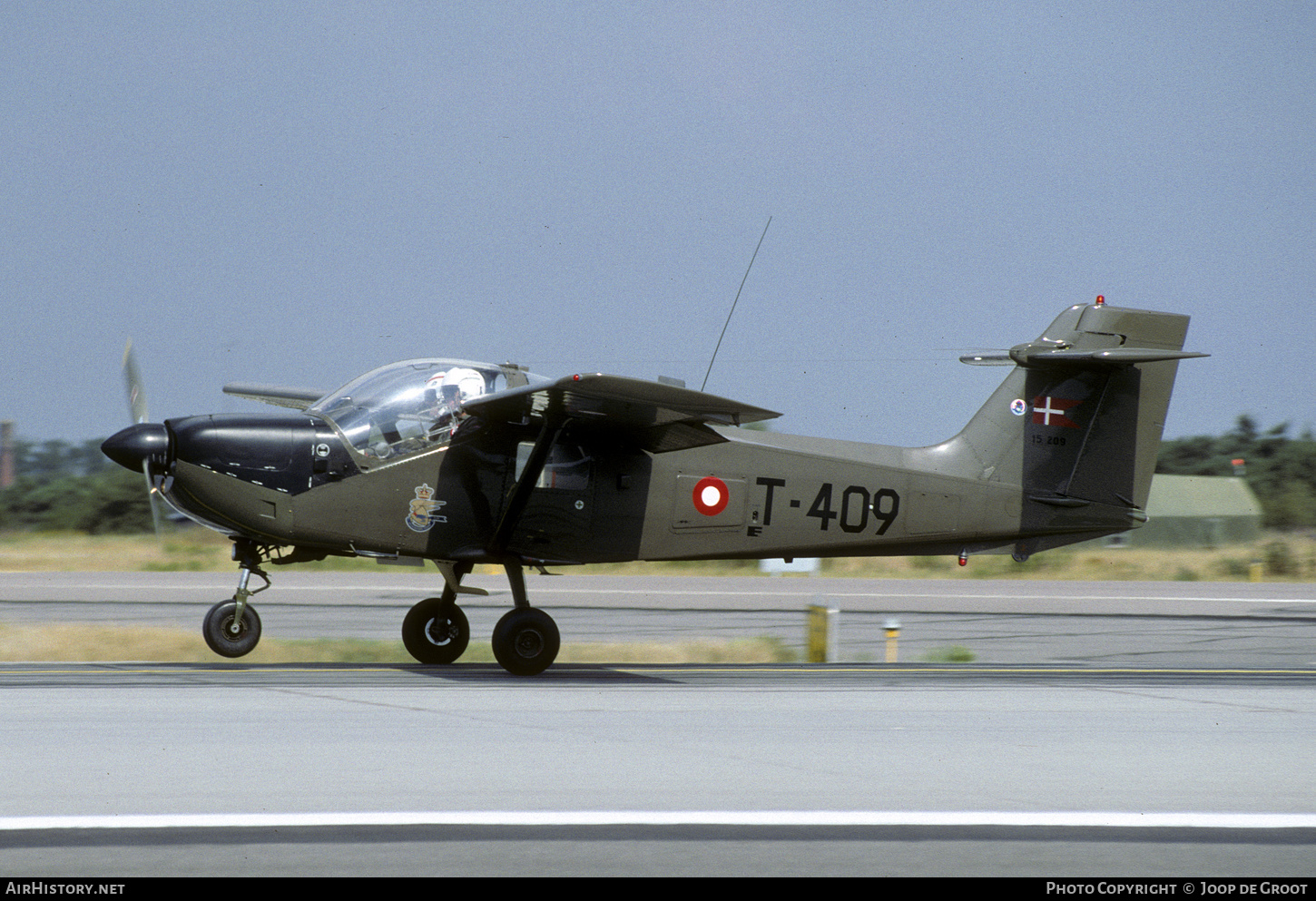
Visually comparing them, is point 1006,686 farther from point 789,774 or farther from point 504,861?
point 504,861

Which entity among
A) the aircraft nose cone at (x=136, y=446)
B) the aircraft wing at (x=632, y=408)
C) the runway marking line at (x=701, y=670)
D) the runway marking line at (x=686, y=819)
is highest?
the aircraft wing at (x=632, y=408)

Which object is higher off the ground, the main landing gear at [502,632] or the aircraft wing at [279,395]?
the aircraft wing at [279,395]

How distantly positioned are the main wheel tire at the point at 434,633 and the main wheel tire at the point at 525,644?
1259 mm

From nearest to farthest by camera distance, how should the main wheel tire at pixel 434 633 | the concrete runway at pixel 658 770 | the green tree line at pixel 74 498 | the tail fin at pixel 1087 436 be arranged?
the concrete runway at pixel 658 770 → the main wheel tire at pixel 434 633 → the tail fin at pixel 1087 436 → the green tree line at pixel 74 498

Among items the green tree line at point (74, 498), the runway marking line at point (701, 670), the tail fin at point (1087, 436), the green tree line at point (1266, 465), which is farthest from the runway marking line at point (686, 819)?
the green tree line at point (1266, 465)

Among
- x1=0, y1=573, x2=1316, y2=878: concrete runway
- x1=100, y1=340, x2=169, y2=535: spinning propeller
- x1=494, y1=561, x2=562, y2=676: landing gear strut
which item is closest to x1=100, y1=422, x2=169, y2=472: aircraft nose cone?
x1=100, y1=340, x2=169, y2=535: spinning propeller

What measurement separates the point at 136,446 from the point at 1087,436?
349 inches

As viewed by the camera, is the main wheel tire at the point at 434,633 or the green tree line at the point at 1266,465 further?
the green tree line at the point at 1266,465

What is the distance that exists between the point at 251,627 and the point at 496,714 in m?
3.55

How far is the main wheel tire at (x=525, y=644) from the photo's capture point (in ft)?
33.1

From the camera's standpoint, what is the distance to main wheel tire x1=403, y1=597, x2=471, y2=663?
11.2 meters

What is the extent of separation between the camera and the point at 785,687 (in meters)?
9.52

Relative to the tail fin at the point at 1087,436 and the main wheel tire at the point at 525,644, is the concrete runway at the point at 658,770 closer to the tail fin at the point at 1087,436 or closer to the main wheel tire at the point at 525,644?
the main wheel tire at the point at 525,644
